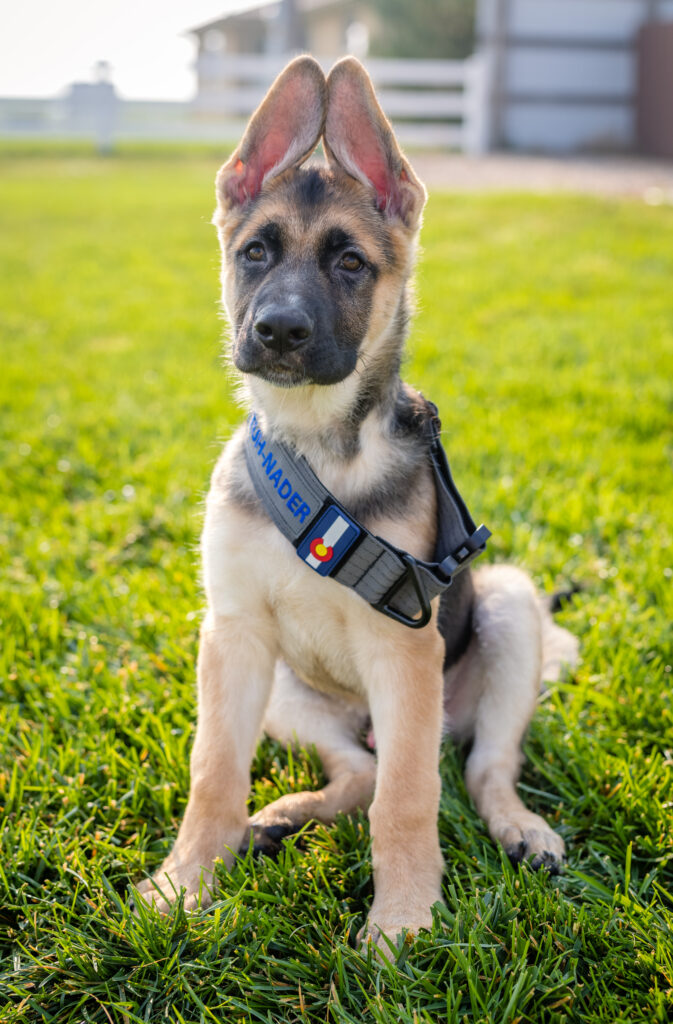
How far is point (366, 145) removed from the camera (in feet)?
9.12

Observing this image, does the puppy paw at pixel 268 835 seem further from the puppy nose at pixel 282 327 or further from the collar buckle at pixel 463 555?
the puppy nose at pixel 282 327

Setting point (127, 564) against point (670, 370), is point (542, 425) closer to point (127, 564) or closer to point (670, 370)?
point (670, 370)

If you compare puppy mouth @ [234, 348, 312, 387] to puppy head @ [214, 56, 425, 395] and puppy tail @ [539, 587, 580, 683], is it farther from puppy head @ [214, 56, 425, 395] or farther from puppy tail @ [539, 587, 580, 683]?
puppy tail @ [539, 587, 580, 683]

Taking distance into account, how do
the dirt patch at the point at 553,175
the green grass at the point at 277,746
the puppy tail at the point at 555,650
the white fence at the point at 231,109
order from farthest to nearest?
1. the white fence at the point at 231,109
2. the dirt patch at the point at 553,175
3. the puppy tail at the point at 555,650
4. the green grass at the point at 277,746

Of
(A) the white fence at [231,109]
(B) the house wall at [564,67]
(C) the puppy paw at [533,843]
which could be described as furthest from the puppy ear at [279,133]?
(B) the house wall at [564,67]

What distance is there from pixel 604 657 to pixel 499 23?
21.3m

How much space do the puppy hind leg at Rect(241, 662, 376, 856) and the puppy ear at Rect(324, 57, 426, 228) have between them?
5.19 ft

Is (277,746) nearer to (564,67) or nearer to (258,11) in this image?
(564,67)

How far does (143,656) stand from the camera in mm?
3523

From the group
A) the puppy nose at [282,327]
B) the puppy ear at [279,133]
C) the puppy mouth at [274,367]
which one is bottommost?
the puppy mouth at [274,367]

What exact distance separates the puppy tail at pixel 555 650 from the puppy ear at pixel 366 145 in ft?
4.94

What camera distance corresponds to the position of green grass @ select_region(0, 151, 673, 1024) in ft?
7.03

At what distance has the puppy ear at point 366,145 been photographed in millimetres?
2635

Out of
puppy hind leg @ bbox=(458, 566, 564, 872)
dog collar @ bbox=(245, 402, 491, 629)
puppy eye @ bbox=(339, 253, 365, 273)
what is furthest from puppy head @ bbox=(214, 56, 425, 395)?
puppy hind leg @ bbox=(458, 566, 564, 872)
